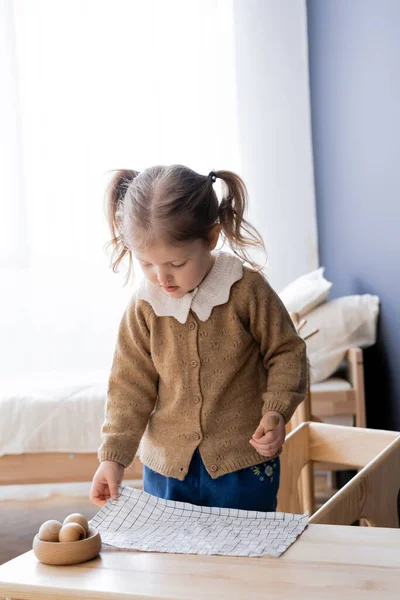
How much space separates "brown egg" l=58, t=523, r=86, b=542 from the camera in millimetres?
1013

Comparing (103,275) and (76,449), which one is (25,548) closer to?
(76,449)

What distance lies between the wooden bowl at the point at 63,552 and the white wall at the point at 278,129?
291cm

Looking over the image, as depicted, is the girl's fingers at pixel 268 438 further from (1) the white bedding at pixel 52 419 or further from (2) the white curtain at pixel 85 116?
(2) the white curtain at pixel 85 116

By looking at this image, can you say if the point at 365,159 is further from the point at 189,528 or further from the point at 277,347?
the point at 189,528

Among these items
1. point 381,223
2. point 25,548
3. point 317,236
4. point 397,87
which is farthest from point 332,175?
point 25,548

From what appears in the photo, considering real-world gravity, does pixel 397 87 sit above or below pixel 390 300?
above

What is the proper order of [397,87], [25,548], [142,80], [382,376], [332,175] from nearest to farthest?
[397,87]
[25,548]
[382,376]
[332,175]
[142,80]

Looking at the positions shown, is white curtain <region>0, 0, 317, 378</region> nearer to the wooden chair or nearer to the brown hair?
the wooden chair

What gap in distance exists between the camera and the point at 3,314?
3.81 meters

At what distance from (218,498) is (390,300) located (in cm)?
151

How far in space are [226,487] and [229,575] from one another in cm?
37

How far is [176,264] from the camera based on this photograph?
4.18 feet

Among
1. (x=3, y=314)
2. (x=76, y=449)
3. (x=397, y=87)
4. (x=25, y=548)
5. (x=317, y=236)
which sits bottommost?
(x=25, y=548)

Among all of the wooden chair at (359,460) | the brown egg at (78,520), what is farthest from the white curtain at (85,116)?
the brown egg at (78,520)
